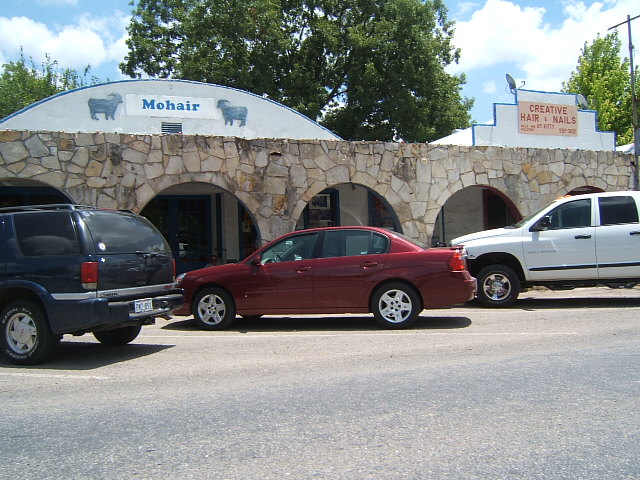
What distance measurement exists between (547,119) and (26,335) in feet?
50.6

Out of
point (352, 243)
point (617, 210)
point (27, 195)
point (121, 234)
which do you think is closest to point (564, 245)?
point (617, 210)

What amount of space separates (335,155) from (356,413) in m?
9.56

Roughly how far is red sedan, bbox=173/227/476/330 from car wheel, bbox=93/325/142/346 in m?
1.34

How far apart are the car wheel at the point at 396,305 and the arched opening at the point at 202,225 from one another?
774 centimetres

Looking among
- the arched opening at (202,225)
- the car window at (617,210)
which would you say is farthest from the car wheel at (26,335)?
the car window at (617,210)

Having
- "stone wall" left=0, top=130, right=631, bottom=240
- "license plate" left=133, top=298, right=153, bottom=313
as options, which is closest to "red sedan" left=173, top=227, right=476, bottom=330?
"license plate" left=133, top=298, right=153, bottom=313

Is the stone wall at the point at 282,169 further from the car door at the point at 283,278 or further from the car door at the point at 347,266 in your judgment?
the car door at the point at 347,266

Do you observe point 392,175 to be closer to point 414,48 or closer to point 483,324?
Result: point 483,324

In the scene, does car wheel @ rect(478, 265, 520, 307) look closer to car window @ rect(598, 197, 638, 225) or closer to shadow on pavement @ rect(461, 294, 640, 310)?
shadow on pavement @ rect(461, 294, 640, 310)

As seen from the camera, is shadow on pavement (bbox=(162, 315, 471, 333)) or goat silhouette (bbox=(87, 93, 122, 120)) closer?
shadow on pavement (bbox=(162, 315, 471, 333))

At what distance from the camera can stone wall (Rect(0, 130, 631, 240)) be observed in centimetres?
1183

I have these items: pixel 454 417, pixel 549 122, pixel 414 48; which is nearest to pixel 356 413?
pixel 454 417

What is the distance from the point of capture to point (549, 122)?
17469 mm

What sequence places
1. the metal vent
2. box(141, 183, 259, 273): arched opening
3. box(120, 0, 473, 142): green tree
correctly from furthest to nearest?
1. box(120, 0, 473, 142): green tree
2. box(141, 183, 259, 273): arched opening
3. the metal vent
